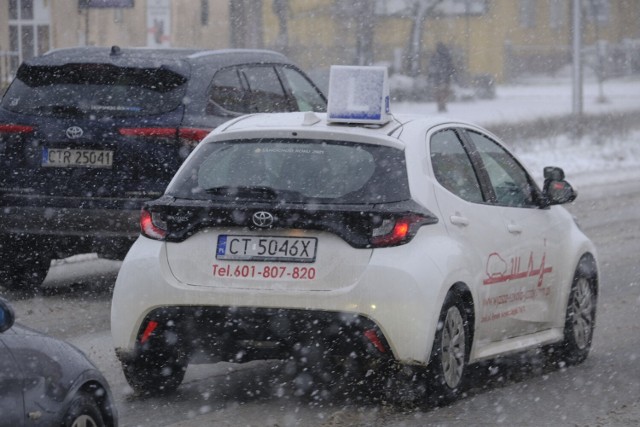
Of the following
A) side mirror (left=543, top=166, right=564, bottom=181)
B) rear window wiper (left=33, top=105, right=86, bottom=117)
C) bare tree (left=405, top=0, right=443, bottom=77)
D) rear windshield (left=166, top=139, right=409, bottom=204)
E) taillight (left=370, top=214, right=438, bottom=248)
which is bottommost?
bare tree (left=405, top=0, right=443, bottom=77)

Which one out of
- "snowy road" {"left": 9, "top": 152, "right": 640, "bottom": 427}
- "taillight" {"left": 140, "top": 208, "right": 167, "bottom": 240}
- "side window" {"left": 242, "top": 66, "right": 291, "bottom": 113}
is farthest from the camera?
"side window" {"left": 242, "top": 66, "right": 291, "bottom": 113}

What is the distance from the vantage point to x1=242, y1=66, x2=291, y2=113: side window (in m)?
A: 11.0

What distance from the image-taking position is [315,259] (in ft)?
21.9

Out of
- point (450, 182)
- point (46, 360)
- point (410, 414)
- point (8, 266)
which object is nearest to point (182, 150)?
point (8, 266)

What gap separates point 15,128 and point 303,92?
2.44 metres

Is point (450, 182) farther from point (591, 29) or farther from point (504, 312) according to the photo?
point (591, 29)

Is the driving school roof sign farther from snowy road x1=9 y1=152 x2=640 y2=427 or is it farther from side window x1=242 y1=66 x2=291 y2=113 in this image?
side window x1=242 y1=66 x2=291 y2=113

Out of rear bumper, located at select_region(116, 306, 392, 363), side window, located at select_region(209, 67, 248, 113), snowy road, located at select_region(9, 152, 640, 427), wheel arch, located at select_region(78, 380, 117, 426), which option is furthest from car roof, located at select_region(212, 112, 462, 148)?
side window, located at select_region(209, 67, 248, 113)

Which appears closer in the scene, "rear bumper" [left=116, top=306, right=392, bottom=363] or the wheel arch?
the wheel arch

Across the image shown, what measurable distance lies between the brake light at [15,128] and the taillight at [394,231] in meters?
4.29

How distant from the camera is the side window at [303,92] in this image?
11.5m

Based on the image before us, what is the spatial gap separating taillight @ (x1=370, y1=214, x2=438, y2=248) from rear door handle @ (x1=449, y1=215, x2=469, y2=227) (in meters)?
0.42

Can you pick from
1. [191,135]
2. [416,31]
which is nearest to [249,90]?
[191,135]

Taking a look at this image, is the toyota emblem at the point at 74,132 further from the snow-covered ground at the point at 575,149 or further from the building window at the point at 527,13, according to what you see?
the building window at the point at 527,13
